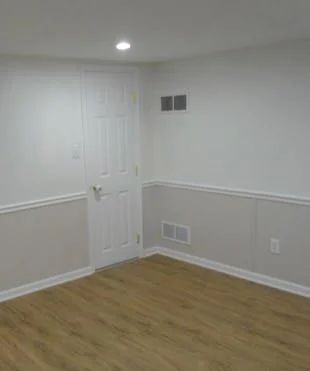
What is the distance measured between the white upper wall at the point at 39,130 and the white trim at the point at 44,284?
2.73 ft

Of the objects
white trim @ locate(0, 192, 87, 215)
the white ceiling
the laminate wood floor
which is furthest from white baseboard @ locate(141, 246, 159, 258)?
the white ceiling

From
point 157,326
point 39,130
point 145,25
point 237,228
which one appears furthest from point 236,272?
point 145,25

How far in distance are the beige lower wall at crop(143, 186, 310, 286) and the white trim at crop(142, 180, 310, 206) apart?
0.04m

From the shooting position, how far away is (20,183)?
4008 millimetres

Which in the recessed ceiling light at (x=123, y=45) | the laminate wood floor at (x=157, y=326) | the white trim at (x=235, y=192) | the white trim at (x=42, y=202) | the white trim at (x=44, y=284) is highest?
the recessed ceiling light at (x=123, y=45)

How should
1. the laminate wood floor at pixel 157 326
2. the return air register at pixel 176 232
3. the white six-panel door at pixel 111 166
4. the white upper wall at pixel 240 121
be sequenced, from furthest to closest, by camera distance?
the return air register at pixel 176 232 < the white six-panel door at pixel 111 166 < the white upper wall at pixel 240 121 < the laminate wood floor at pixel 157 326

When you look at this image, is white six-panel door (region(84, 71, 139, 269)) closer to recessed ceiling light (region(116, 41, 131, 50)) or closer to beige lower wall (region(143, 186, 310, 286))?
beige lower wall (region(143, 186, 310, 286))

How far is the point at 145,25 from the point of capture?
2.77 m

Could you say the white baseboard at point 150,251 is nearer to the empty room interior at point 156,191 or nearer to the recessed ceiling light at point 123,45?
the empty room interior at point 156,191

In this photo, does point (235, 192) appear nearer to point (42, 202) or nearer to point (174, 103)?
point (174, 103)

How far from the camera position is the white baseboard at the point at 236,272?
3.99 meters

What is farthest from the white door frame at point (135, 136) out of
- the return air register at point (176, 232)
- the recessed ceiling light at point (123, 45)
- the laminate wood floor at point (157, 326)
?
the recessed ceiling light at point (123, 45)

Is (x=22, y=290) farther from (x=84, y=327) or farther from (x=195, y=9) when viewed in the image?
(x=195, y=9)

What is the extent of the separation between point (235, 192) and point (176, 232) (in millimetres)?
1001
